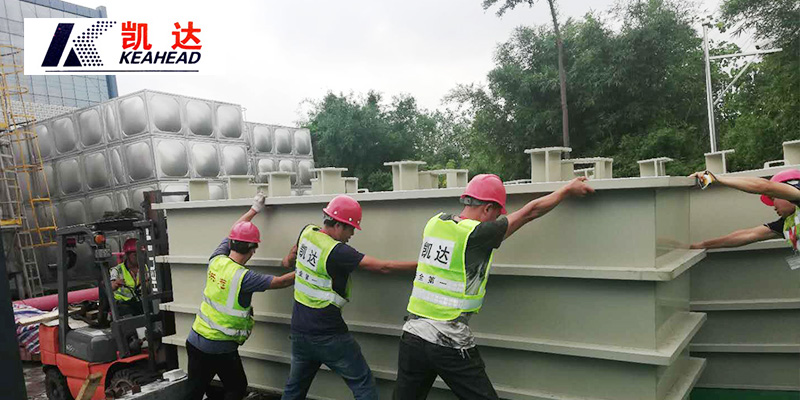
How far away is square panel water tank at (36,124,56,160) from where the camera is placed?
1027cm

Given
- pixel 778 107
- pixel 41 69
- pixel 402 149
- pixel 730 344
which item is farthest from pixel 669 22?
pixel 41 69

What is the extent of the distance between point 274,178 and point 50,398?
12.2 ft

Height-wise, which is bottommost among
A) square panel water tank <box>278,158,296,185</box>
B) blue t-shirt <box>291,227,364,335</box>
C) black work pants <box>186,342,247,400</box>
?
black work pants <box>186,342,247,400</box>

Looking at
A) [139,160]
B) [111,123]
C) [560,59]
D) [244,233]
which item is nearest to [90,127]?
[111,123]

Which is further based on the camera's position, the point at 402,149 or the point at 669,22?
Answer: the point at 402,149

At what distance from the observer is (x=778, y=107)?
1437 cm

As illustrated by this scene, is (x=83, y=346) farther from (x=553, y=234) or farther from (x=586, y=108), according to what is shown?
(x=586, y=108)

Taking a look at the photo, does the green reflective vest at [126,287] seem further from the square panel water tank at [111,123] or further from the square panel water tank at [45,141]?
the square panel water tank at [45,141]

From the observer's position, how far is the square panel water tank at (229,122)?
33.1 ft

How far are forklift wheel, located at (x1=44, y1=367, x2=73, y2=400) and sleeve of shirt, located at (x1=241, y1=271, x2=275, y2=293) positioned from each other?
309cm

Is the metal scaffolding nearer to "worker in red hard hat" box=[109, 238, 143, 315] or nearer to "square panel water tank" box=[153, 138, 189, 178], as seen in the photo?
"square panel water tank" box=[153, 138, 189, 178]

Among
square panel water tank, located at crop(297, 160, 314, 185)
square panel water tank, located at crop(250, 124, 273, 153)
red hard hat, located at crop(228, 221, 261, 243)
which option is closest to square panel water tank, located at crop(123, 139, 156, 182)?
square panel water tank, located at crop(250, 124, 273, 153)

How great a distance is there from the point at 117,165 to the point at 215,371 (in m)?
6.50

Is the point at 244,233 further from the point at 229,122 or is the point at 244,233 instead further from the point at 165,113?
the point at 229,122
